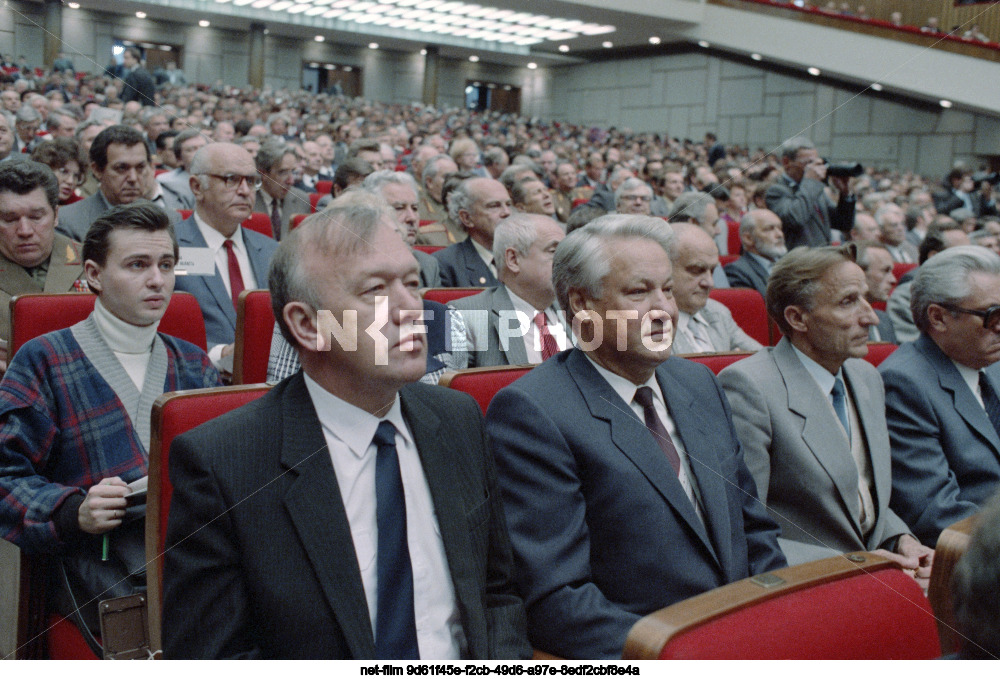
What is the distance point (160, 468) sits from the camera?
1.13 meters

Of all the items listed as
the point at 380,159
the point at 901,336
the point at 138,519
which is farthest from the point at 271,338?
the point at 380,159

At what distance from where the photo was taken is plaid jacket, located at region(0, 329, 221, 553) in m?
1.23

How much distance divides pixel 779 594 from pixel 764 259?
9.19 ft

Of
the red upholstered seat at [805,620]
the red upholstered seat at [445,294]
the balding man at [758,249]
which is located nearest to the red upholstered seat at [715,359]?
the red upholstered seat at [445,294]

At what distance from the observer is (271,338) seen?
1846mm

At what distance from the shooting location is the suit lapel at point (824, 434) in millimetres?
1511

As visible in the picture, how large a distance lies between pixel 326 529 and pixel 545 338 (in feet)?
4.33

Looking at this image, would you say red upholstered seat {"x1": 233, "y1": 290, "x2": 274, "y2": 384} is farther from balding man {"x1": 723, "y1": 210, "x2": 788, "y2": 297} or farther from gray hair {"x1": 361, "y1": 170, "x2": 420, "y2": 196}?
balding man {"x1": 723, "y1": 210, "x2": 788, "y2": 297}

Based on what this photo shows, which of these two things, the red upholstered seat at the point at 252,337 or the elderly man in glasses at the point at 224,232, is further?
the elderly man in glasses at the point at 224,232

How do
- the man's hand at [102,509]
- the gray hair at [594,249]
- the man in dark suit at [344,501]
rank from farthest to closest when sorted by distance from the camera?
the gray hair at [594,249] < the man's hand at [102,509] < the man in dark suit at [344,501]

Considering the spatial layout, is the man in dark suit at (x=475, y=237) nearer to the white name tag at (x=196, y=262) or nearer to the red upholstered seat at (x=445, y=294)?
the red upholstered seat at (x=445, y=294)

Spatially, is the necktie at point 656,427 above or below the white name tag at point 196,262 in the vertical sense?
below

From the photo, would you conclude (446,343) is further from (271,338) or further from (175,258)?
(175,258)

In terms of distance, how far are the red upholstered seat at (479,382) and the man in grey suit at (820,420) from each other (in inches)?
17.3
